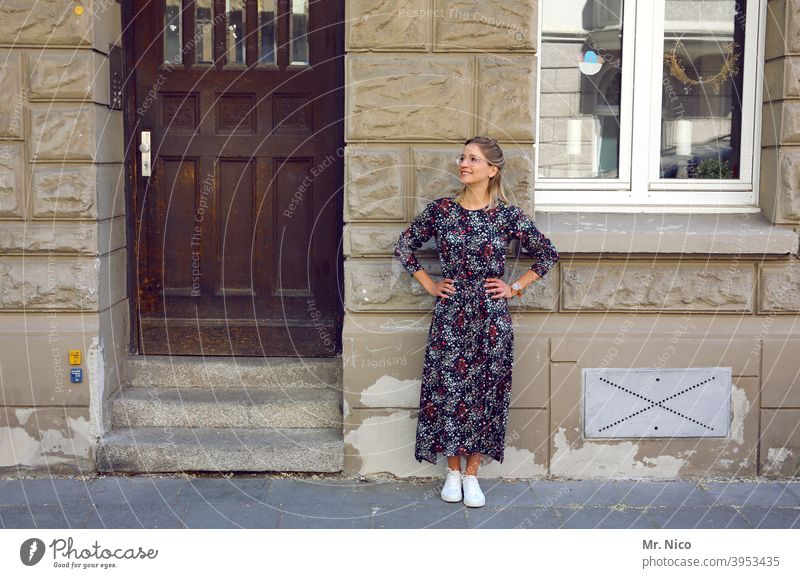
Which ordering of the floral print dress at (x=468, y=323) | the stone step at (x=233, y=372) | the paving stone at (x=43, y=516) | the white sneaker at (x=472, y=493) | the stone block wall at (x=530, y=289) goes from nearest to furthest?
the paving stone at (x=43, y=516)
the floral print dress at (x=468, y=323)
the white sneaker at (x=472, y=493)
the stone block wall at (x=530, y=289)
the stone step at (x=233, y=372)

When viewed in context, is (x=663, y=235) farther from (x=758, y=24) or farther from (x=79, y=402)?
(x=79, y=402)

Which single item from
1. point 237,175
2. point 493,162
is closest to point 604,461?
point 493,162

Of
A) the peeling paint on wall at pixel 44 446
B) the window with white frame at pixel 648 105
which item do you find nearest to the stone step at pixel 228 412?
the peeling paint on wall at pixel 44 446

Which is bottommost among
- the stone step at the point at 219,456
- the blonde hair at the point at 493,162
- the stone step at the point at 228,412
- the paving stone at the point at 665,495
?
the paving stone at the point at 665,495

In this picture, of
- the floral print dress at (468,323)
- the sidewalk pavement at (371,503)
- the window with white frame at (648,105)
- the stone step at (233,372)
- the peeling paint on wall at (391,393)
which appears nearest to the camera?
the sidewalk pavement at (371,503)

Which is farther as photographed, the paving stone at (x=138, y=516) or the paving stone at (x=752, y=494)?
the paving stone at (x=752, y=494)

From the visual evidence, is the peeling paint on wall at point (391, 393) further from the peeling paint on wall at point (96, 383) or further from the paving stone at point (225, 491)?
the peeling paint on wall at point (96, 383)

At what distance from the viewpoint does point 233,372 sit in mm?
6449

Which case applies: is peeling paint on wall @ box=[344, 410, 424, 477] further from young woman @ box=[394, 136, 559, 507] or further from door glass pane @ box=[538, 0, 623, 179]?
door glass pane @ box=[538, 0, 623, 179]

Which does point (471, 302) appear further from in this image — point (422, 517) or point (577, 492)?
point (577, 492)

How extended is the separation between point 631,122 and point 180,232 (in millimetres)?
2730

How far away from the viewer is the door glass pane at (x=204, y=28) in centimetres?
633

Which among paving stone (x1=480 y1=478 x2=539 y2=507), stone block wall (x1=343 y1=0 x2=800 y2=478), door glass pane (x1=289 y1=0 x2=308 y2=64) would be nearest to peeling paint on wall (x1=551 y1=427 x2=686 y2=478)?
stone block wall (x1=343 y1=0 x2=800 y2=478)

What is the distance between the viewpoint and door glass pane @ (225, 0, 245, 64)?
249 inches
